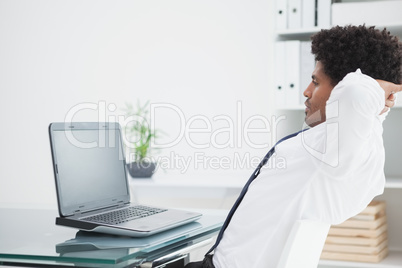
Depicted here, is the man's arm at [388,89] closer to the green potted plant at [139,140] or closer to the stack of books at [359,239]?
the stack of books at [359,239]

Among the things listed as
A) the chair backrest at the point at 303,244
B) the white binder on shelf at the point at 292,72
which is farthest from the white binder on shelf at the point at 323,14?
the chair backrest at the point at 303,244

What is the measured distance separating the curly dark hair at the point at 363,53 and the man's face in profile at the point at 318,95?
22mm

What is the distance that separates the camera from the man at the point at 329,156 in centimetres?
123

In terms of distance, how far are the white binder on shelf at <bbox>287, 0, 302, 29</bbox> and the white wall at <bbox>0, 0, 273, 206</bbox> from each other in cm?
43

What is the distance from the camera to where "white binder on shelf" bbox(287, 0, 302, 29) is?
8.68 feet

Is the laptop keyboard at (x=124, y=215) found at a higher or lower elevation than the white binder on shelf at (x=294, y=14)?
lower

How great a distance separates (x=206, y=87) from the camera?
323cm

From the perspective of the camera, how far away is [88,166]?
1.67 metres

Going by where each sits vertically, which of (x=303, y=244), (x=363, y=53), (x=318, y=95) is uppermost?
(x=363, y=53)

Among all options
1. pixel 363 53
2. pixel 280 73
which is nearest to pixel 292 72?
pixel 280 73

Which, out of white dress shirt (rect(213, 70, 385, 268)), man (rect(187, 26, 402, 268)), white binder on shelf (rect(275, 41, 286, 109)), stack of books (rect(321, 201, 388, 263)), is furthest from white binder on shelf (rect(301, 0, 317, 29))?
white dress shirt (rect(213, 70, 385, 268))

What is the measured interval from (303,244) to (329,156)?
0.22 meters

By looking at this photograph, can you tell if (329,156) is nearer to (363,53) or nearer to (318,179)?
(318,179)

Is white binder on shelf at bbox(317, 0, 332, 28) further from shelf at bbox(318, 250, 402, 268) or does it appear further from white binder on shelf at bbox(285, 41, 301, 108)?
shelf at bbox(318, 250, 402, 268)
